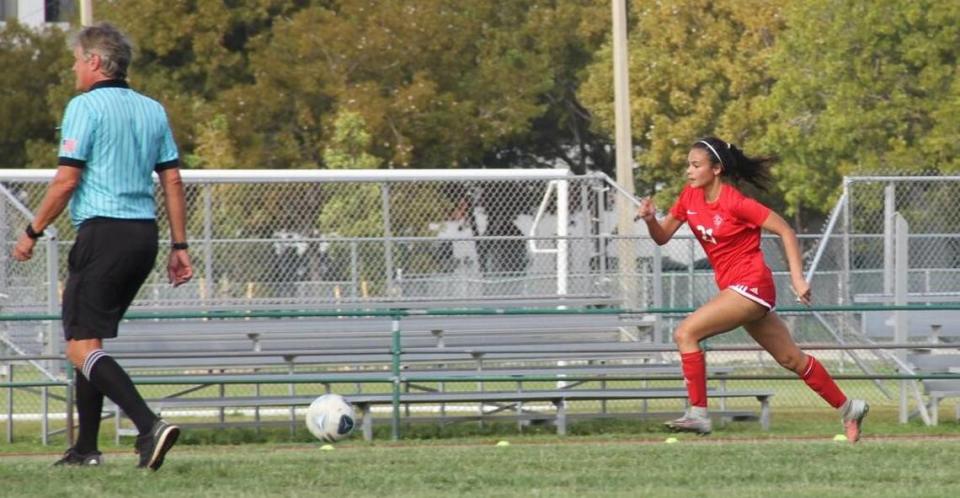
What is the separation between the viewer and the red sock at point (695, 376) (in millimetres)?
10656

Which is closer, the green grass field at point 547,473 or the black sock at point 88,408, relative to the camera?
the green grass field at point 547,473

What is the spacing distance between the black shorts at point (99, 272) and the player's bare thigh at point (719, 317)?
3.42 metres

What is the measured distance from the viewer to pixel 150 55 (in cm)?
3988

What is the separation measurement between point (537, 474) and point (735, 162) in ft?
9.22

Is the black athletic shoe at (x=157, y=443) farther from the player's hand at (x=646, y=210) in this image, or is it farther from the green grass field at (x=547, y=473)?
the player's hand at (x=646, y=210)

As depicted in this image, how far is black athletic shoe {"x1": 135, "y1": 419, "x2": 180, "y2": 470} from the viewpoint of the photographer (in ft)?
26.9

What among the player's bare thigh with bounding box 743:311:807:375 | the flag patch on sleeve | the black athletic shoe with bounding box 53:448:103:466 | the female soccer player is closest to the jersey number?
the female soccer player

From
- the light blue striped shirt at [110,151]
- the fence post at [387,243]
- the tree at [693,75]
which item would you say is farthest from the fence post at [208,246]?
the tree at [693,75]

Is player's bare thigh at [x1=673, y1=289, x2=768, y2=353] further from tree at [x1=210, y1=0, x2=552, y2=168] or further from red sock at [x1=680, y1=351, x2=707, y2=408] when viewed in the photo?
tree at [x1=210, y1=0, x2=552, y2=168]

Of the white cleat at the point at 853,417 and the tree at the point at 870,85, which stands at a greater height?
the tree at the point at 870,85

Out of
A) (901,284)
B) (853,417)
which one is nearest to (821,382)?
(853,417)

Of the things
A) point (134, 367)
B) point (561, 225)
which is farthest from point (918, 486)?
point (561, 225)

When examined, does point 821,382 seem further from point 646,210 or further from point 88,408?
point 88,408

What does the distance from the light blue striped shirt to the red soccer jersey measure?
3.37m
